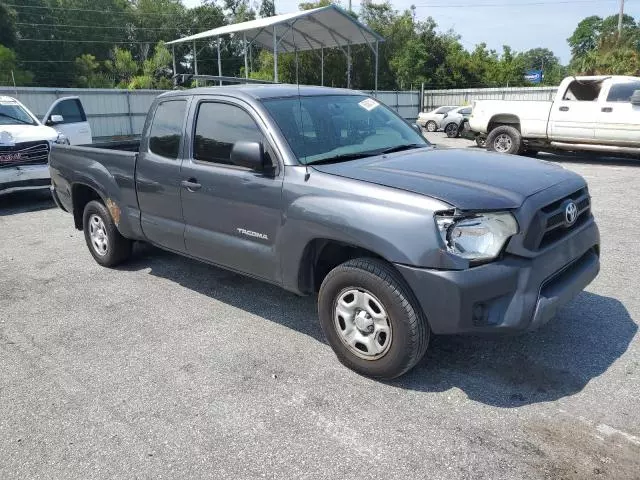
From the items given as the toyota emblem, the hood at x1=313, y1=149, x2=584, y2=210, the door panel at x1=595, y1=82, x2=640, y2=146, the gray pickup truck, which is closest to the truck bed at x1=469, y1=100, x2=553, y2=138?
the door panel at x1=595, y1=82, x2=640, y2=146

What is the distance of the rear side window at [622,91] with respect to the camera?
41.0 ft

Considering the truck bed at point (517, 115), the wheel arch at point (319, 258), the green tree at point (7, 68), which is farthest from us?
the green tree at point (7, 68)

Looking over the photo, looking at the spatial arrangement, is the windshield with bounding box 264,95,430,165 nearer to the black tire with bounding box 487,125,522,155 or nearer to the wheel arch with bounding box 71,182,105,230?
the wheel arch with bounding box 71,182,105,230

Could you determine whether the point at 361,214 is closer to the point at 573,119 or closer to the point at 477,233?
the point at 477,233

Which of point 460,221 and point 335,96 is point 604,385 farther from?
point 335,96

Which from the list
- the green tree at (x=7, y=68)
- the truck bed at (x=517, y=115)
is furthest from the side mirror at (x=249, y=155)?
the green tree at (x=7, y=68)

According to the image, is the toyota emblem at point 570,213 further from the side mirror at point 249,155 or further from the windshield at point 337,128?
the side mirror at point 249,155

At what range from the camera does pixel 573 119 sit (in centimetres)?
1312

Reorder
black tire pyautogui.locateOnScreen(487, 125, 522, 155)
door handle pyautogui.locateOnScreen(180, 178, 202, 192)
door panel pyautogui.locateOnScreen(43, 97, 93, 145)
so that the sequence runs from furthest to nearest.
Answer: black tire pyautogui.locateOnScreen(487, 125, 522, 155) < door panel pyautogui.locateOnScreen(43, 97, 93, 145) < door handle pyautogui.locateOnScreen(180, 178, 202, 192)

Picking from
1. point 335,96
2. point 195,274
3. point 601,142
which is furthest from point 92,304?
point 601,142

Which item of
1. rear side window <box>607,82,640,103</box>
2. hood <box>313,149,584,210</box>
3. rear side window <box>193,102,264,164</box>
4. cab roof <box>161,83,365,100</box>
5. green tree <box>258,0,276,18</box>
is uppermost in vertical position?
green tree <box>258,0,276,18</box>

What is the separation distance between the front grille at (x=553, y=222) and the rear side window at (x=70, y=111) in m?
12.0

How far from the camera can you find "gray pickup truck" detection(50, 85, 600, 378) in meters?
3.08

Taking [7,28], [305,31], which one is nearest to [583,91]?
[305,31]
